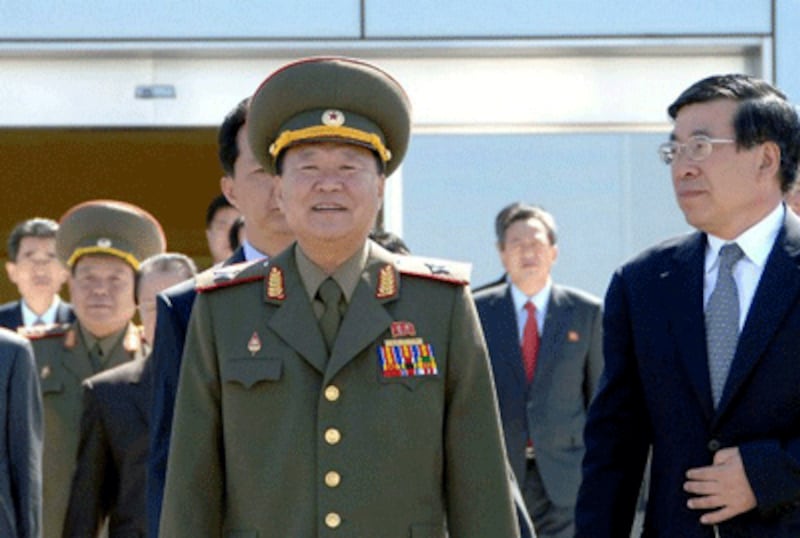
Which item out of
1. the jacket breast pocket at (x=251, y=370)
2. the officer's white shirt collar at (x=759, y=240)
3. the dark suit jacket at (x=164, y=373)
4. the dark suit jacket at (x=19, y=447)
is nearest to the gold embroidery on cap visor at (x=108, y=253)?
the dark suit jacket at (x=19, y=447)

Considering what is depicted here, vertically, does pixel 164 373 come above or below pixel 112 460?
above

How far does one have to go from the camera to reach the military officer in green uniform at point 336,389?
4051mm

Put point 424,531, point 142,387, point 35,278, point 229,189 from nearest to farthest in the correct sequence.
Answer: point 424,531 → point 229,189 → point 142,387 → point 35,278

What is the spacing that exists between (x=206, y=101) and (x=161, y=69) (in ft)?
0.87

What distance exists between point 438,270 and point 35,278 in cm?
550

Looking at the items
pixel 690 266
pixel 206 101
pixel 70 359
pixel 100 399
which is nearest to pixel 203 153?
pixel 206 101

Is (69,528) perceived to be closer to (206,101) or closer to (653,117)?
(206,101)

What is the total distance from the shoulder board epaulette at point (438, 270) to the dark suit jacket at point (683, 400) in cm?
67

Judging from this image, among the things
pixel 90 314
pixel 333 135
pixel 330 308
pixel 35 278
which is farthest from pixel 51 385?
pixel 333 135

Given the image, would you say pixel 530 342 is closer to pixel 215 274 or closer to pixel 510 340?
pixel 510 340

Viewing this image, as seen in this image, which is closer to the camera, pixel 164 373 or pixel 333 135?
pixel 333 135

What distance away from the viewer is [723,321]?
15.3 feet

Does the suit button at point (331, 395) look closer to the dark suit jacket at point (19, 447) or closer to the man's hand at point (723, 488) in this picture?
the man's hand at point (723, 488)

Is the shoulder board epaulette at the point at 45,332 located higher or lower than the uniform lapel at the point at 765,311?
higher
